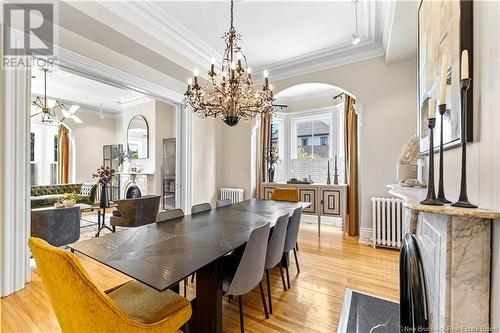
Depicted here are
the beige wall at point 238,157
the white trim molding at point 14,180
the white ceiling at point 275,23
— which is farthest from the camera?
the beige wall at point 238,157

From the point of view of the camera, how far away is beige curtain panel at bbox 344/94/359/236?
4.07 metres

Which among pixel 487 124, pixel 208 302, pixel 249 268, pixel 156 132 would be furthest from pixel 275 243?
pixel 156 132

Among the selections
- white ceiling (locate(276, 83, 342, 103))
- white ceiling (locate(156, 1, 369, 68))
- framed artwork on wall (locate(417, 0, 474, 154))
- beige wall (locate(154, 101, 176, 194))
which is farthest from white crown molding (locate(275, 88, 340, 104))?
framed artwork on wall (locate(417, 0, 474, 154))

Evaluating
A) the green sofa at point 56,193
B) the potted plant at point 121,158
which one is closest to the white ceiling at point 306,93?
the potted plant at point 121,158

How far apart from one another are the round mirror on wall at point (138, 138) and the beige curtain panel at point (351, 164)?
16.1ft

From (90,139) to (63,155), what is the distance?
0.85m

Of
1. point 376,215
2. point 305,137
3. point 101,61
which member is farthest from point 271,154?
point 101,61

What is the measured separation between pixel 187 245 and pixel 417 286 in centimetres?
136

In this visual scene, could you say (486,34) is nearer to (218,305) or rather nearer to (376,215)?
Result: (218,305)

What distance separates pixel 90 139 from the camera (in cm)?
697

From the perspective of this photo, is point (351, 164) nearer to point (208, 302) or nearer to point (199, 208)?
point (199, 208)

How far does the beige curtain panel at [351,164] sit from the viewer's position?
13.3ft

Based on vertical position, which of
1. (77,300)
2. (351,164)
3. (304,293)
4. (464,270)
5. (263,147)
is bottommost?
(304,293)

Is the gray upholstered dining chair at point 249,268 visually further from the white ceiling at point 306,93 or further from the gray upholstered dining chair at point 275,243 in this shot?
the white ceiling at point 306,93
